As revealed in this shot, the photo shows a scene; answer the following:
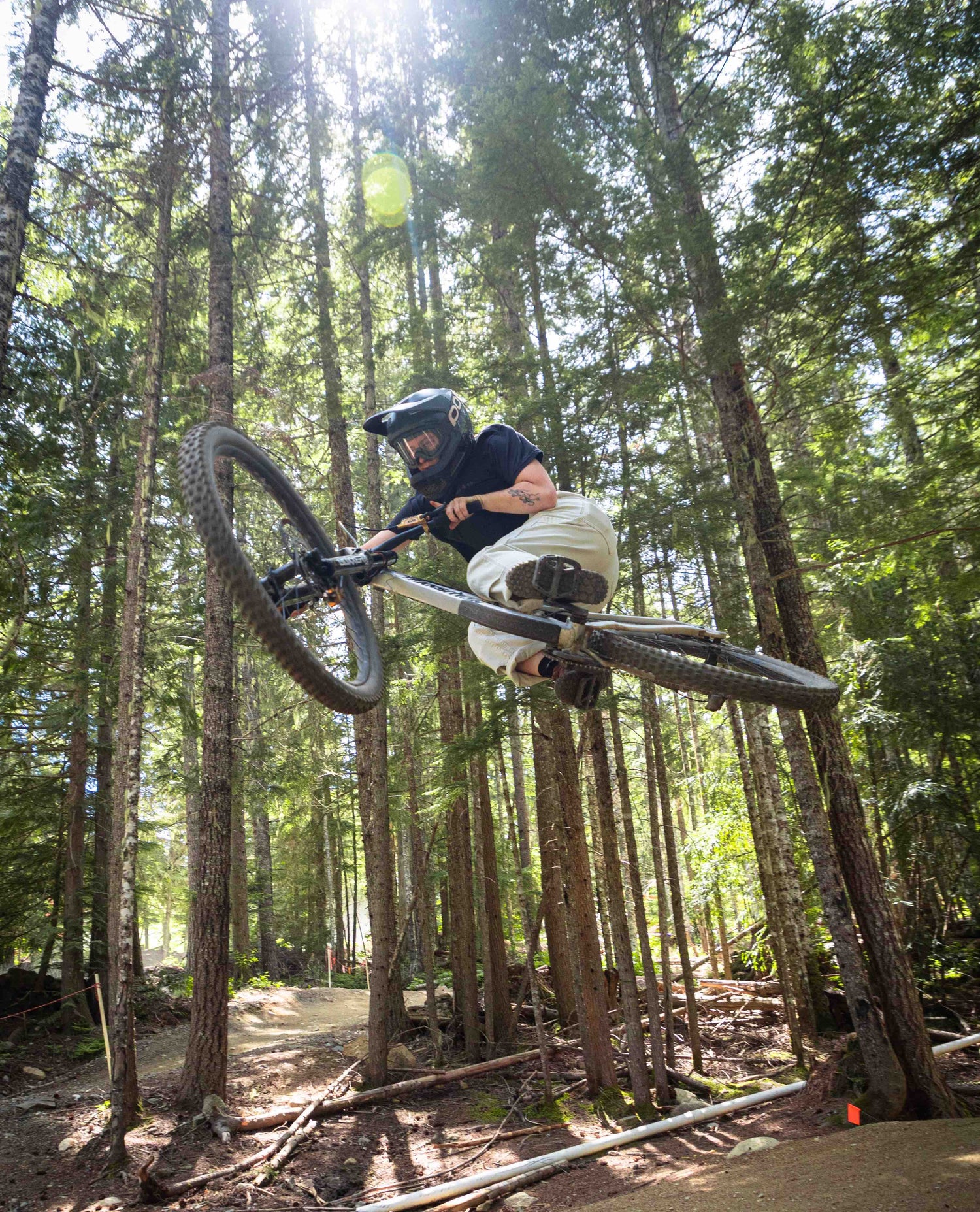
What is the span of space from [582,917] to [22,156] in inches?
382

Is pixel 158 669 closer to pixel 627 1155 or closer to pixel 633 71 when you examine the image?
pixel 627 1155

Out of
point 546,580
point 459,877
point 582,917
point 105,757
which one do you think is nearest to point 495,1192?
point 582,917

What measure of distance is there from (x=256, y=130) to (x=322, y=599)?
8807mm

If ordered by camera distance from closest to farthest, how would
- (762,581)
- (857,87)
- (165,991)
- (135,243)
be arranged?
(857,87) → (762,581) → (135,243) → (165,991)

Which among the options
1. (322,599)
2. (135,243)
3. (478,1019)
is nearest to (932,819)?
(478,1019)

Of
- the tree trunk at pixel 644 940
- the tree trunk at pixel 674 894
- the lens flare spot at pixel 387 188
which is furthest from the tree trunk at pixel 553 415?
the tree trunk at pixel 674 894

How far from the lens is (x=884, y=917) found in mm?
6336

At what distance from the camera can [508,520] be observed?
4070 mm

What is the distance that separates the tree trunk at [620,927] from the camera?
800 centimetres

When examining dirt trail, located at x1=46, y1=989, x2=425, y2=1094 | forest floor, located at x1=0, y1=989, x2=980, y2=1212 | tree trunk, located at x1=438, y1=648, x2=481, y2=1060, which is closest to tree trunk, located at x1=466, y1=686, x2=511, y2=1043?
tree trunk, located at x1=438, y1=648, x2=481, y2=1060

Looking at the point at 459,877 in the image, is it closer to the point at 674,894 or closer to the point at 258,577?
the point at 674,894

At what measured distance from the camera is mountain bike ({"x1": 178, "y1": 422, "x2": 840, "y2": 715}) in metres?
2.86

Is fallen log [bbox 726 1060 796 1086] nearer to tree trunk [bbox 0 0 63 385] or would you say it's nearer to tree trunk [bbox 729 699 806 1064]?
tree trunk [bbox 729 699 806 1064]

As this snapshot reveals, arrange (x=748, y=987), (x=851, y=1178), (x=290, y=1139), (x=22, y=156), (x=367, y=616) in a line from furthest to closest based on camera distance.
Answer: (x=748, y=987) < (x=290, y=1139) < (x=22, y=156) < (x=851, y=1178) < (x=367, y=616)
